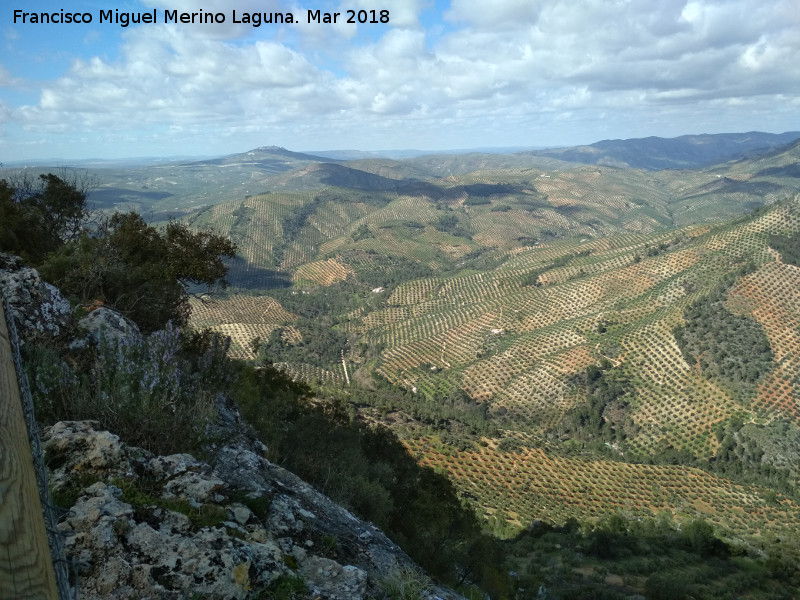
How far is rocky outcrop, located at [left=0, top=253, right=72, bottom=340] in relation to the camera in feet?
26.0

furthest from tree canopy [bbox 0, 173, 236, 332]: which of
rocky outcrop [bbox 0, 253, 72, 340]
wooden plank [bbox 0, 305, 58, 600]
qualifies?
wooden plank [bbox 0, 305, 58, 600]

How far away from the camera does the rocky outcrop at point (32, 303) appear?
311 inches

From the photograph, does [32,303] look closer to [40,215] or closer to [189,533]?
[189,533]

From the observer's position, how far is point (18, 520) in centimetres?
130

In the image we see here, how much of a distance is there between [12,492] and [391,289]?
157m

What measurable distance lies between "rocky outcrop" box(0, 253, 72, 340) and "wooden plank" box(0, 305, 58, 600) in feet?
25.3

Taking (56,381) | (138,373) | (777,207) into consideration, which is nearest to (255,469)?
(138,373)

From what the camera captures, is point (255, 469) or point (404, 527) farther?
point (404, 527)

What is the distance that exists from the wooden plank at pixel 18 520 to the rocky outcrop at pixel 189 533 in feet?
7.15

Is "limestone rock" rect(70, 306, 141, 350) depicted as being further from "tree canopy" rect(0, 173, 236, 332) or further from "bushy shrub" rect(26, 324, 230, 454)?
"tree canopy" rect(0, 173, 236, 332)

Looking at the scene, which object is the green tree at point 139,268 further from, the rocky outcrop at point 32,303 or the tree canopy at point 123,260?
the rocky outcrop at point 32,303

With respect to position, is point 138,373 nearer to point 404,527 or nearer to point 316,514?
point 316,514

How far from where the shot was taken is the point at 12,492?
1329mm

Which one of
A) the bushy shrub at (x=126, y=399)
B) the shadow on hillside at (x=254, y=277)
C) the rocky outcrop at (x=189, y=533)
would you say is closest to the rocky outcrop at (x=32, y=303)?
the bushy shrub at (x=126, y=399)
